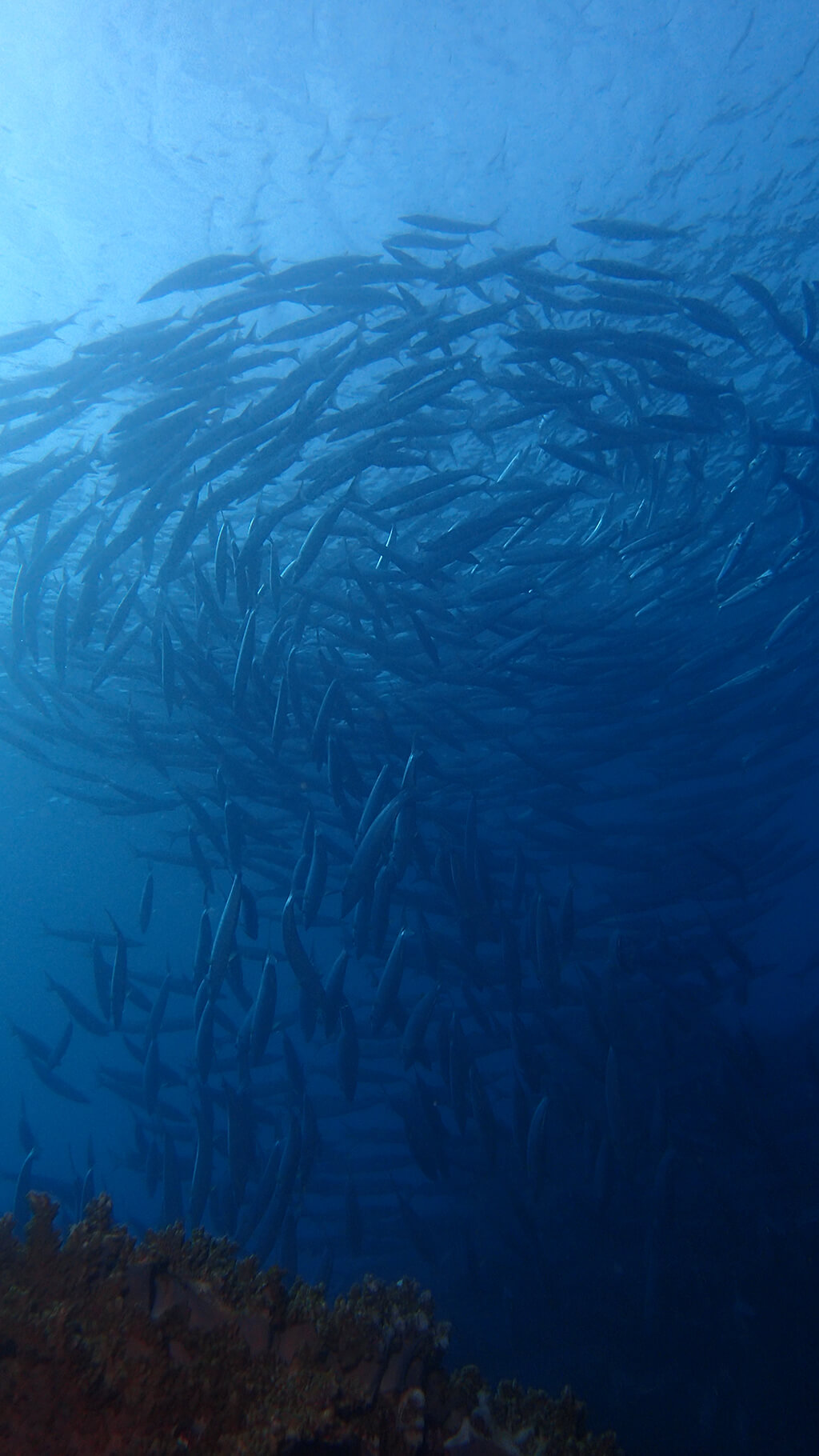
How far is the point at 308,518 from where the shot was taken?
15203 mm

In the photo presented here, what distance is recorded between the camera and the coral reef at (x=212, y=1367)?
1890mm

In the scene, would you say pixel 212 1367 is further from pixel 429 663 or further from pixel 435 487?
pixel 429 663

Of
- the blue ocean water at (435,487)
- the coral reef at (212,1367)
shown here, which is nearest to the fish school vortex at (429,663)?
the blue ocean water at (435,487)

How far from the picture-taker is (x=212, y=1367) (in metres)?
2.08

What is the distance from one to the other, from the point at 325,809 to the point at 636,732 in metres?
8.43

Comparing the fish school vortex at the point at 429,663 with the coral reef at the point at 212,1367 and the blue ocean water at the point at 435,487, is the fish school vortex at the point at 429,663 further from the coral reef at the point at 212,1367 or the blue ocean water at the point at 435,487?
the coral reef at the point at 212,1367

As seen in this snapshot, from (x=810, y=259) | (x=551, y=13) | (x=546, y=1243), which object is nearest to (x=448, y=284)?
(x=551, y=13)

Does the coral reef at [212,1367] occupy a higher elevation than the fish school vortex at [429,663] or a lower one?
lower

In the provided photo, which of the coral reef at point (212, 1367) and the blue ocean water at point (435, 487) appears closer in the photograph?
the coral reef at point (212, 1367)

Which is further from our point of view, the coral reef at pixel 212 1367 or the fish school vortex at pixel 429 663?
the fish school vortex at pixel 429 663

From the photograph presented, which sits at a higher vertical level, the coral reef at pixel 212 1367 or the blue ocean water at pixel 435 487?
the blue ocean water at pixel 435 487

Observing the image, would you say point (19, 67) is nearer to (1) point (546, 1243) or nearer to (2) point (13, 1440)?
(2) point (13, 1440)

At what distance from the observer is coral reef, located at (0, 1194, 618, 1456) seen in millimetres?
1890

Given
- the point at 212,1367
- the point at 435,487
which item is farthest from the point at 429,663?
the point at 212,1367
